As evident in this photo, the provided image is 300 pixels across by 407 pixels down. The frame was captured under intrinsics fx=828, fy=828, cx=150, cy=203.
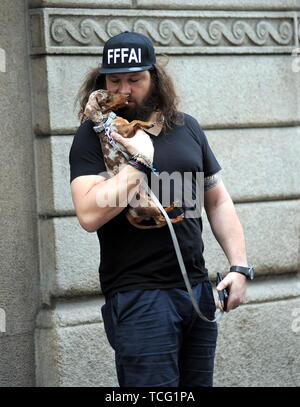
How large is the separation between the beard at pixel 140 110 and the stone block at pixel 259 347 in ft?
7.41

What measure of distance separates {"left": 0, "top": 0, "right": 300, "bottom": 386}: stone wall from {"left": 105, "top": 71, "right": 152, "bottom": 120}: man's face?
159 cm

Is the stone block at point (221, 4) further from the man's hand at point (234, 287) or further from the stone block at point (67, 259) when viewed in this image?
the man's hand at point (234, 287)

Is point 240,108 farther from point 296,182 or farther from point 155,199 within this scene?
point 155,199

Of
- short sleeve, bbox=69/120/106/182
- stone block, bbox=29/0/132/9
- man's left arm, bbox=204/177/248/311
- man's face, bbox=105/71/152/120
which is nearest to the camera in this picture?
short sleeve, bbox=69/120/106/182

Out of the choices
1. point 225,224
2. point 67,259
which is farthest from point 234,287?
point 67,259

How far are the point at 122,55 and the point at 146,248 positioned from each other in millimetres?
784

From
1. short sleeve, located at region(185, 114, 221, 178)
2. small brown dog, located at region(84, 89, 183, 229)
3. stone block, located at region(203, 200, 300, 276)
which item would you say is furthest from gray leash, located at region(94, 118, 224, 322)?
stone block, located at region(203, 200, 300, 276)

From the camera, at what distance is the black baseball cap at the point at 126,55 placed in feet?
10.9

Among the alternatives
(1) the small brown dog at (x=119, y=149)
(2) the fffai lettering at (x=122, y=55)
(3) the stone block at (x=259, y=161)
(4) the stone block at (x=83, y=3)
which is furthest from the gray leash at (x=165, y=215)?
(3) the stone block at (x=259, y=161)

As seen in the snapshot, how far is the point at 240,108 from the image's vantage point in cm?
545

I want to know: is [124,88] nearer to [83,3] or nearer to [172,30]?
[83,3]

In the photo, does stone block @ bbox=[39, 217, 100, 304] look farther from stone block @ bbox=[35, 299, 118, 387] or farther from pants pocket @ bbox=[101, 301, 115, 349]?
pants pocket @ bbox=[101, 301, 115, 349]

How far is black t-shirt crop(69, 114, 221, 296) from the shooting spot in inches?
128

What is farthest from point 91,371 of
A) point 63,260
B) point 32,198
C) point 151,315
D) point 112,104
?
point 112,104
